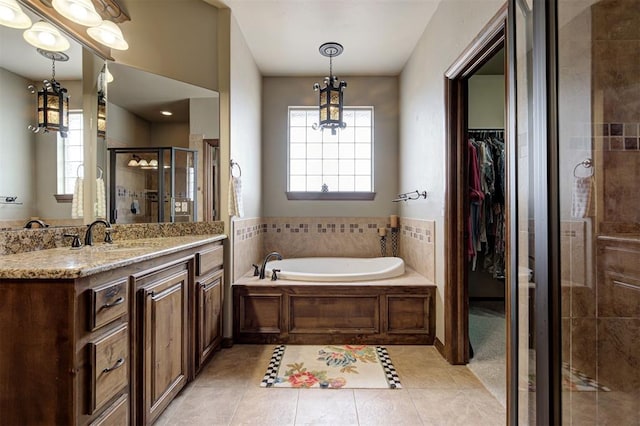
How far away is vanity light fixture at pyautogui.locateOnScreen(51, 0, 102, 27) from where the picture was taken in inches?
66.6

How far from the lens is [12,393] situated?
1038 mm

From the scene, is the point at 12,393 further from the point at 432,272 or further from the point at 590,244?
the point at 432,272

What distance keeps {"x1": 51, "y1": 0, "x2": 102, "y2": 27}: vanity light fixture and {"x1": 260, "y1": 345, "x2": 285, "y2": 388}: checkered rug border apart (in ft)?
7.88

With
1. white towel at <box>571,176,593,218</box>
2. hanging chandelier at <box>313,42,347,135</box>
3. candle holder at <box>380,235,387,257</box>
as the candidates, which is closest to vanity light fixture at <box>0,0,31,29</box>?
hanging chandelier at <box>313,42,347,135</box>

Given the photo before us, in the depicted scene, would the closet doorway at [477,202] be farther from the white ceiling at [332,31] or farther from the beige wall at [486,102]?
the white ceiling at [332,31]

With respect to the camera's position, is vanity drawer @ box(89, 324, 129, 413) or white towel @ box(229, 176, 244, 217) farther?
white towel @ box(229, 176, 244, 217)

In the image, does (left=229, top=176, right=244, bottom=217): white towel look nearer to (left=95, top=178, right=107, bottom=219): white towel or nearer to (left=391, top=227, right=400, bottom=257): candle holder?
(left=95, top=178, right=107, bottom=219): white towel

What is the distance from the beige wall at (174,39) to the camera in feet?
7.50

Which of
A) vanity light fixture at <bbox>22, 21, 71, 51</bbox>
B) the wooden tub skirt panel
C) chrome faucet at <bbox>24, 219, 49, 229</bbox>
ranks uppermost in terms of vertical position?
vanity light fixture at <bbox>22, 21, 71, 51</bbox>

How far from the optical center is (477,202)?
2541 millimetres

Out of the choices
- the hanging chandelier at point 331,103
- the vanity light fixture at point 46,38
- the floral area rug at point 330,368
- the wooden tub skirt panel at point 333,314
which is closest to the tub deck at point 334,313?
the wooden tub skirt panel at point 333,314

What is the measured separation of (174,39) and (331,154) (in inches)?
82.2

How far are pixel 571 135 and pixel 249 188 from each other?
2.66 metres

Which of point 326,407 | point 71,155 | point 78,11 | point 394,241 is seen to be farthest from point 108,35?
point 394,241
